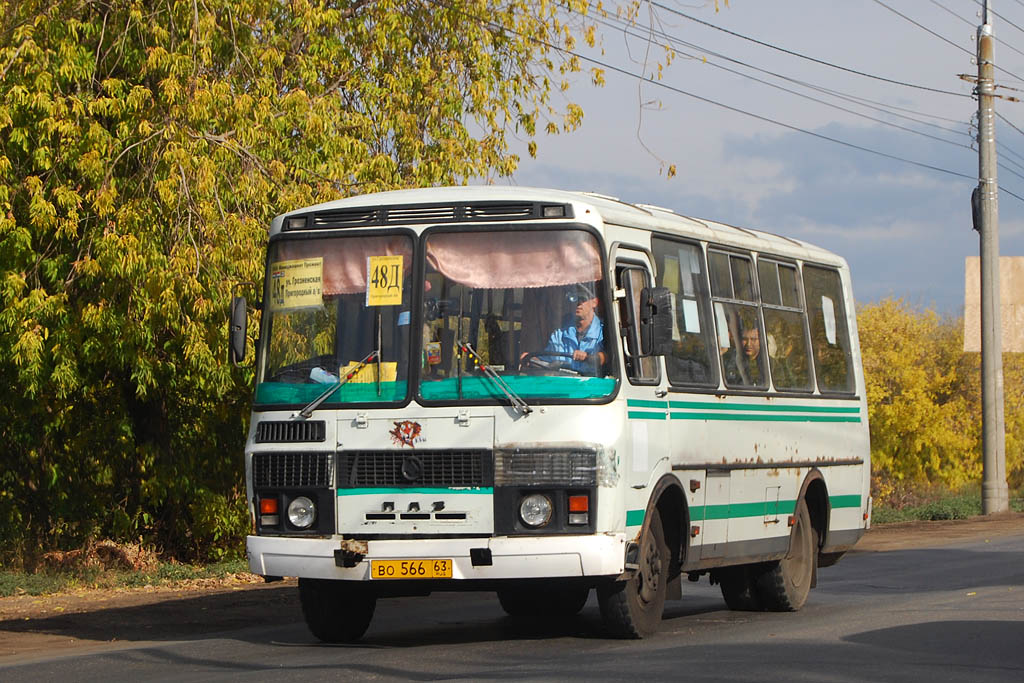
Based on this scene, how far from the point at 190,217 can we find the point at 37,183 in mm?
1607

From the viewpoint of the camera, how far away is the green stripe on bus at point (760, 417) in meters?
11.9

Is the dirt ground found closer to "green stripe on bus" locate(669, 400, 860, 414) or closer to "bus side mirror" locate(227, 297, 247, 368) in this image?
"bus side mirror" locate(227, 297, 247, 368)

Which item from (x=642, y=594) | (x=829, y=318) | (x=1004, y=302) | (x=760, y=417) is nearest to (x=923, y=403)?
(x=1004, y=302)

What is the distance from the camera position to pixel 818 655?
9.84m

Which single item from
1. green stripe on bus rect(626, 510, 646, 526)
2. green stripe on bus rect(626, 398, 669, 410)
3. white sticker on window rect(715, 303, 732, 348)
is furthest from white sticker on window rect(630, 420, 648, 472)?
white sticker on window rect(715, 303, 732, 348)

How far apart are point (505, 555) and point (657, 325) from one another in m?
1.80

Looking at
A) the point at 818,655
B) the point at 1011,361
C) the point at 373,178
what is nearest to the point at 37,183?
the point at 373,178

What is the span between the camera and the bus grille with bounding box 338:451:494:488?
10516mm

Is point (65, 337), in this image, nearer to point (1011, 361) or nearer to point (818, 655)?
point (818, 655)

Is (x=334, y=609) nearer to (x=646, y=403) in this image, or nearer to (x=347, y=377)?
(x=347, y=377)

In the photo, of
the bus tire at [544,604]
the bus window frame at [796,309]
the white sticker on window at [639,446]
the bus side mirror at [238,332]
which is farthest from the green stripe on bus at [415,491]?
the bus window frame at [796,309]

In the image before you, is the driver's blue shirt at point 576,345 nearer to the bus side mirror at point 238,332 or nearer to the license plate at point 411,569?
the license plate at point 411,569

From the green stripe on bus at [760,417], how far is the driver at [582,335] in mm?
1129

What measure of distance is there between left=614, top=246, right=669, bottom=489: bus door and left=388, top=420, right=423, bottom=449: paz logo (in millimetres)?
1363
